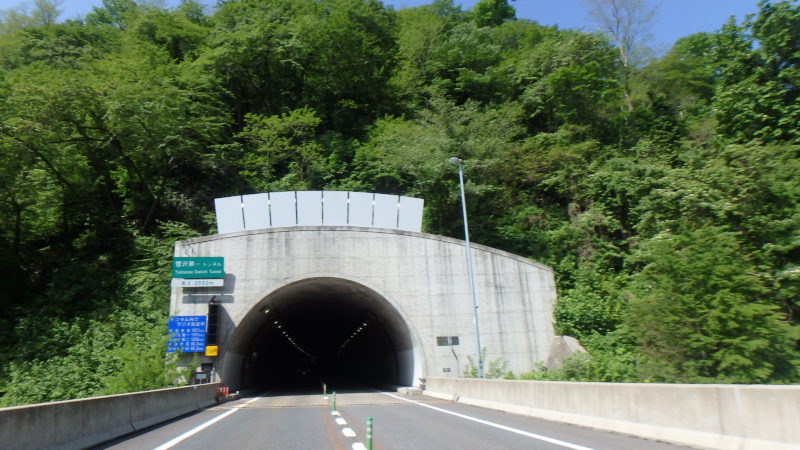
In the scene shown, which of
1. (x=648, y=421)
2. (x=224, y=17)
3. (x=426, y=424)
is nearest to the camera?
(x=648, y=421)

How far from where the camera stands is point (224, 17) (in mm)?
44344

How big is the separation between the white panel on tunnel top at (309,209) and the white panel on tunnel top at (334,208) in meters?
0.28

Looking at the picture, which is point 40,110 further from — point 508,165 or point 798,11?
point 798,11

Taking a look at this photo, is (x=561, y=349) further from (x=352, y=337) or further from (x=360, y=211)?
(x=352, y=337)

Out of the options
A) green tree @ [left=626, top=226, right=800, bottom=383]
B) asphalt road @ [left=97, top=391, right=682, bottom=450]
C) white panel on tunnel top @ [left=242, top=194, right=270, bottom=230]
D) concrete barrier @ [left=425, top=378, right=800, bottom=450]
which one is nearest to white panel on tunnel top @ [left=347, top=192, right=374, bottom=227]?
white panel on tunnel top @ [left=242, top=194, right=270, bottom=230]

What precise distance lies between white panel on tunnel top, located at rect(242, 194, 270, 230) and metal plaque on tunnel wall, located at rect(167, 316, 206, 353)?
18.5 ft

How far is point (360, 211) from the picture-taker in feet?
91.8

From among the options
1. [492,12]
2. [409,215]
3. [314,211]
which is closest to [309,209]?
[314,211]

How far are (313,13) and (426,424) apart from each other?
144 feet

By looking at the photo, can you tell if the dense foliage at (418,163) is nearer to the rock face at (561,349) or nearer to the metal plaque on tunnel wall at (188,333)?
the rock face at (561,349)

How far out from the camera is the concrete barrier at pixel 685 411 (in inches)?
223

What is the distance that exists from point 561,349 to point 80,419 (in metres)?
21.8

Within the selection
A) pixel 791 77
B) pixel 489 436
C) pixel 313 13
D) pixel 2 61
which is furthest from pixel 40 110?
pixel 791 77

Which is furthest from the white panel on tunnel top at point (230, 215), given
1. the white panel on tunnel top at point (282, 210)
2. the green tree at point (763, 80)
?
the green tree at point (763, 80)
